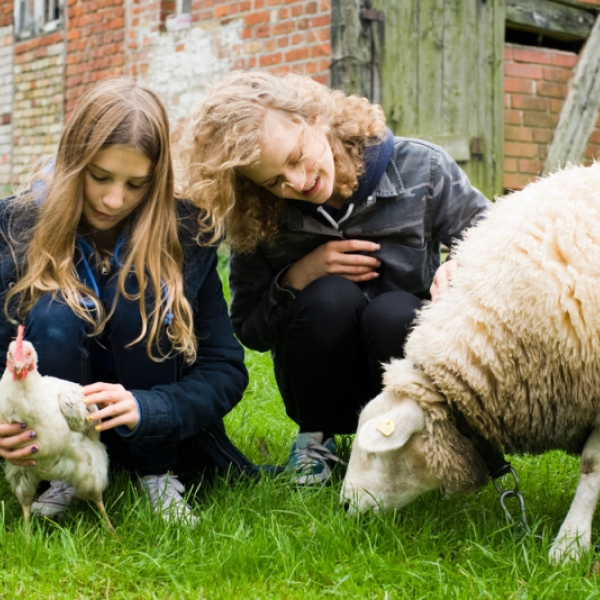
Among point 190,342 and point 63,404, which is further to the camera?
point 190,342

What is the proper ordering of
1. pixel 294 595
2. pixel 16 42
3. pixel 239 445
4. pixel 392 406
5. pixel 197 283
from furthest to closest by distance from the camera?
pixel 16 42 → pixel 239 445 → pixel 197 283 → pixel 392 406 → pixel 294 595

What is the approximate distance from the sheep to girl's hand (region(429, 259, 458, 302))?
71 millimetres

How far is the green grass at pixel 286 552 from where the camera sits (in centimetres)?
204

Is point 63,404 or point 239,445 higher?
point 63,404

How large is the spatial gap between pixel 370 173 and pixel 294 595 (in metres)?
→ 1.40

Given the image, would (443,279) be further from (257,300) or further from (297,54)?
(297,54)

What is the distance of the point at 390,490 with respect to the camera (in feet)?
8.00

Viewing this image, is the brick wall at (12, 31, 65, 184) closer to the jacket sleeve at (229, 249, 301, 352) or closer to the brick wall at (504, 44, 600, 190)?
the brick wall at (504, 44, 600, 190)

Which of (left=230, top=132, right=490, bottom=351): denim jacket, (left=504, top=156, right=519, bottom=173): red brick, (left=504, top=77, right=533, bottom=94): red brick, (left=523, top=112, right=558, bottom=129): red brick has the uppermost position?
(left=504, top=77, right=533, bottom=94): red brick

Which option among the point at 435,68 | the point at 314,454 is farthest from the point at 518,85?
the point at 314,454

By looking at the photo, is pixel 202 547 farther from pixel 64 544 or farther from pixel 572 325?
pixel 572 325

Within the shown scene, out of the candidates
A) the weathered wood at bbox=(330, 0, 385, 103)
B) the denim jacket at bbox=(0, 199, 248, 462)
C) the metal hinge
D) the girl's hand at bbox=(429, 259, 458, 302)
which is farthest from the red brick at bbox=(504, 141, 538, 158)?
the denim jacket at bbox=(0, 199, 248, 462)

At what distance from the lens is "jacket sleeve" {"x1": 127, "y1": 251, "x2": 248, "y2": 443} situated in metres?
2.45

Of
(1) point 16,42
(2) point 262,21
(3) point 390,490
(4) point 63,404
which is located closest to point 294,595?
(3) point 390,490
